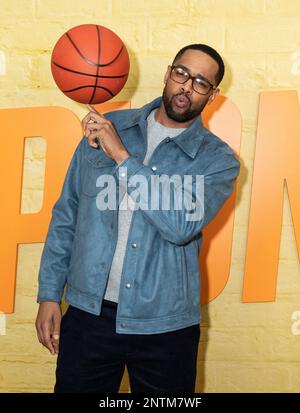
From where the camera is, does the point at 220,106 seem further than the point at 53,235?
Yes

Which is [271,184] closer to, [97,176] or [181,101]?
[181,101]

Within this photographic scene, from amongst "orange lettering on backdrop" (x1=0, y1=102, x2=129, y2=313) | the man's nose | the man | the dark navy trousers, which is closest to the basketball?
the man

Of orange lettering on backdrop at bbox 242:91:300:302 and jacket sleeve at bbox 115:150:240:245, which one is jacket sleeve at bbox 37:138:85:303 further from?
orange lettering on backdrop at bbox 242:91:300:302

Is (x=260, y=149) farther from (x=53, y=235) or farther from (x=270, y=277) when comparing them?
(x=53, y=235)

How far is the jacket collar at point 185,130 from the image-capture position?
1.88 metres

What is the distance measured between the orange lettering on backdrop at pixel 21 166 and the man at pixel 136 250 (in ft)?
1.53

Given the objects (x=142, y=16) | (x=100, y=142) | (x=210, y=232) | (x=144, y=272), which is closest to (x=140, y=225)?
(x=144, y=272)

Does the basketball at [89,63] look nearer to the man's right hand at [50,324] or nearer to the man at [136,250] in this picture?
the man at [136,250]

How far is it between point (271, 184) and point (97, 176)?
0.78 metres

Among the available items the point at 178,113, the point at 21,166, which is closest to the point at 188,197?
the point at 178,113

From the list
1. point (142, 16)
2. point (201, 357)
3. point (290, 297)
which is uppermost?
point (142, 16)
